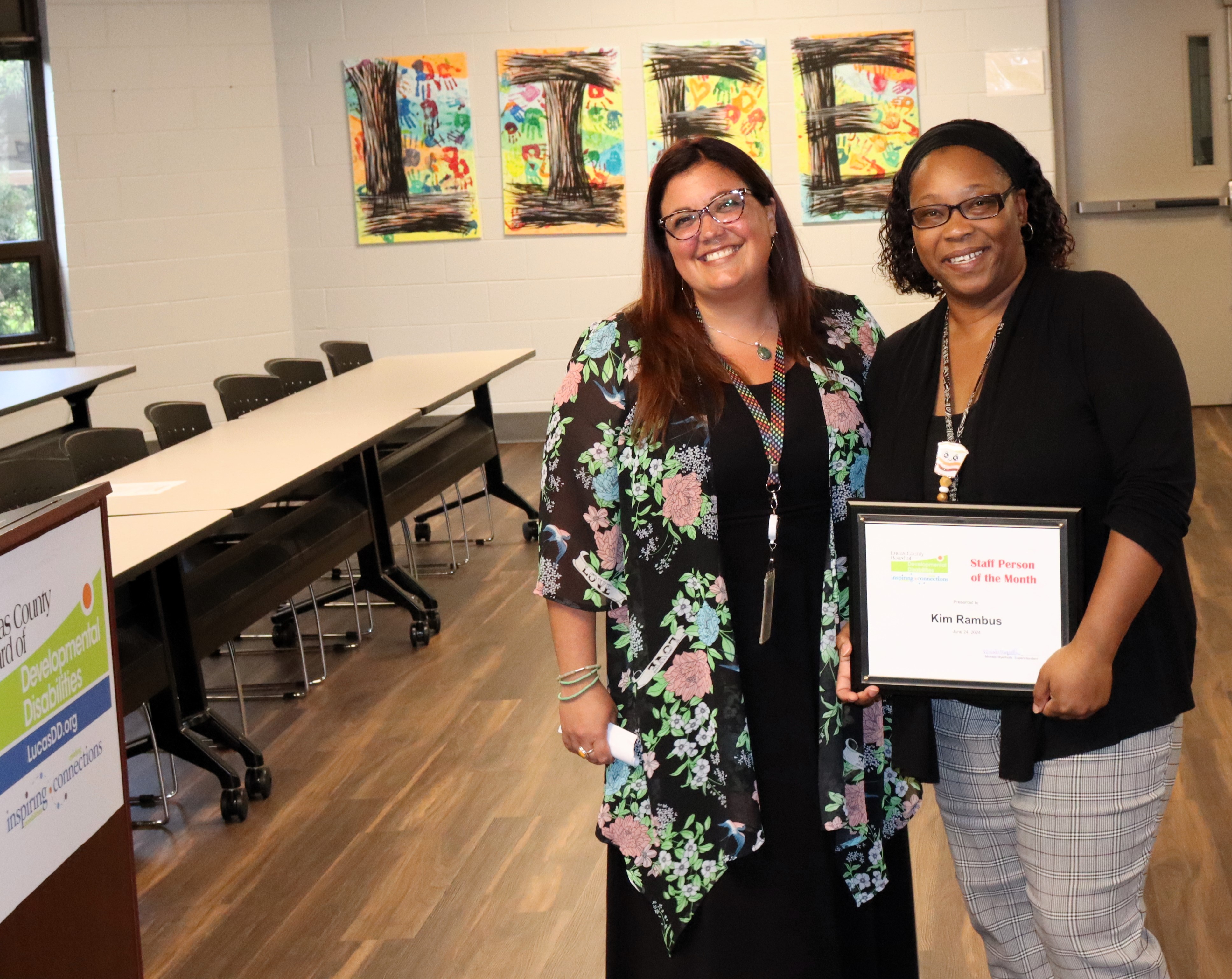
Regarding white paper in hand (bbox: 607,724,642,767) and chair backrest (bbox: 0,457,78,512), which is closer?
white paper in hand (bbox: 607,724,642,767)

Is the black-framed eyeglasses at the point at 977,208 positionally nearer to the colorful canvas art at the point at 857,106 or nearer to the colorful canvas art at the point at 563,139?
the colorful canvas art at the point at 857,106

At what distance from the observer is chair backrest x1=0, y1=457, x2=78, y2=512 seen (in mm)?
3912

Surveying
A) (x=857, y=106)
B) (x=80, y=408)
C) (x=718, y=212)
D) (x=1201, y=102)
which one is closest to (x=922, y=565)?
(x=718, y=212)

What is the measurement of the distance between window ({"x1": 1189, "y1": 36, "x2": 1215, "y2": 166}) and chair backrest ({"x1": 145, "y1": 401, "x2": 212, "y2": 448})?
576 centimetres

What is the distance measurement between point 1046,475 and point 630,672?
2.11 feet

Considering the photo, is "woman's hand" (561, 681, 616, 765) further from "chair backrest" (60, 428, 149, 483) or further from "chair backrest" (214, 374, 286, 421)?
"chair backrest" (214, 374, 286, 421)

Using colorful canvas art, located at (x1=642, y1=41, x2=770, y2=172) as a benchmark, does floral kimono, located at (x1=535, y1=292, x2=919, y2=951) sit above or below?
below

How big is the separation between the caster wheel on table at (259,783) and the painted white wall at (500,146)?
16.4ft

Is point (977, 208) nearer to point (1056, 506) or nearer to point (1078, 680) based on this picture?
point (1056, 506)

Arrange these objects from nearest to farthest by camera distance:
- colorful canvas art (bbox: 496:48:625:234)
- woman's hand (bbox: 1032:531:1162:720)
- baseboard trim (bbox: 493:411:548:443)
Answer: woman's hand (bbox: 1032:531:1162:720), colorful canvas art (bbox: 496:48:625:234), baseboard trim (bbox: 493:411:548:443)

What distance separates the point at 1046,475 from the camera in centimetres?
166

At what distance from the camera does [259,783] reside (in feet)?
12.0

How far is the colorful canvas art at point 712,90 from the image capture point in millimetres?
8008

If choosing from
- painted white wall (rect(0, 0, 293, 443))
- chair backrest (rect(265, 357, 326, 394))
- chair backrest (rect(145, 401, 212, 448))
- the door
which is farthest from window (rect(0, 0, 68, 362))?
the door
